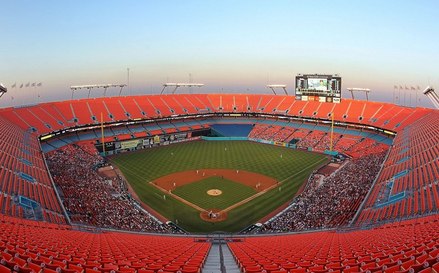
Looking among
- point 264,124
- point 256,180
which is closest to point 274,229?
point 256,180

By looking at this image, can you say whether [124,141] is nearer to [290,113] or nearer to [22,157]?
[22,157]

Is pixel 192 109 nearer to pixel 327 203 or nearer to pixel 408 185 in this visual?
pixel 327 203

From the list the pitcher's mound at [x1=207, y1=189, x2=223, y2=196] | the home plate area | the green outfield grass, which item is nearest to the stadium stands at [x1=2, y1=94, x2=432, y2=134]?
the green outfield grass

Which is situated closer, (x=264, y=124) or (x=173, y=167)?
(x=173, y=167)

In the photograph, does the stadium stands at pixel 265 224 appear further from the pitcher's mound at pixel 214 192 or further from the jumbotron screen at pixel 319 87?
the pitcher's mound at pixel 214 192

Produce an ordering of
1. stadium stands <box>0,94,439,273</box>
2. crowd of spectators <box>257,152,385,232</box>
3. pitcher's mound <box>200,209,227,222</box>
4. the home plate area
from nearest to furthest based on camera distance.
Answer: stadium stands <box>0,94,439,273</box> < crowd of spectators <box>257,152,385,232</box> < pitcher's mound <box>200,209,227,222</box> < the home plate area

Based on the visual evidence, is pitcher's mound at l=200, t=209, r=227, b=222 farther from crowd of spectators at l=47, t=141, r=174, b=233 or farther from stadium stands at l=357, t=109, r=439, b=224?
stadium stands at l=357, t=109, r=439, b=224
